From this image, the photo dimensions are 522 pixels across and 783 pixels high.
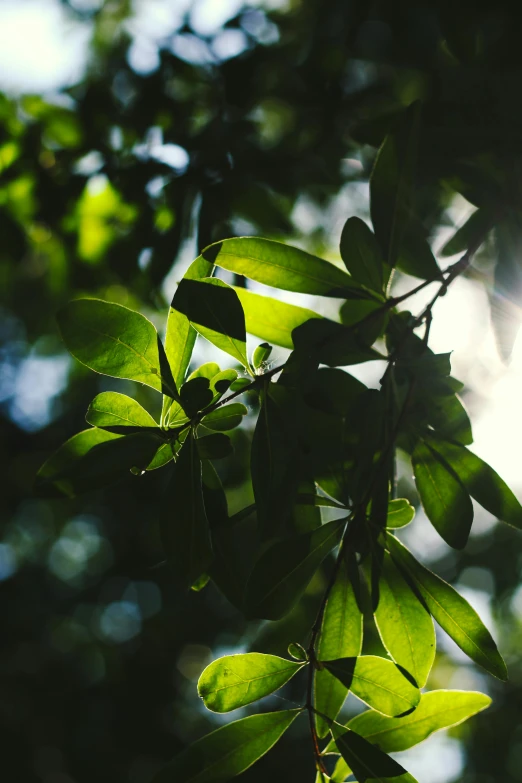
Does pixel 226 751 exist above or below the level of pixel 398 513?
below

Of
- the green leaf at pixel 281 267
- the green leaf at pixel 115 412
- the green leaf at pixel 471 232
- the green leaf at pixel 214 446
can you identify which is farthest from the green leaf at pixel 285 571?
the green leaf at pixel 471 232

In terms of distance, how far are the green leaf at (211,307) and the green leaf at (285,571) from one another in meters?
0.31

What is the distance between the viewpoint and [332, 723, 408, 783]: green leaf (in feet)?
2.69

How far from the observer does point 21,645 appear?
6.98 metres

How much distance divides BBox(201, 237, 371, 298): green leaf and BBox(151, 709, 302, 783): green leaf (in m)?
0.65

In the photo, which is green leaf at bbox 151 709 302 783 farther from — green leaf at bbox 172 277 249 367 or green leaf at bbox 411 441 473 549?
green leaf at bbox 172 277 249 367

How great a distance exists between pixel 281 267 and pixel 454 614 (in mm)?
586

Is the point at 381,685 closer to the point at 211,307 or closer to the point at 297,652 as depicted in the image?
the point at 297,652

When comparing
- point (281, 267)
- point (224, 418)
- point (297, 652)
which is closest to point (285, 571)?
point (297, 652)

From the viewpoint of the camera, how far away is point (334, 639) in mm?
913

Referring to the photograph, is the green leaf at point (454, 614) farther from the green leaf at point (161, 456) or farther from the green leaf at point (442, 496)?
the green leaf at point (161, 456)

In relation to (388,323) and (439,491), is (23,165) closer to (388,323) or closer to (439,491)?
(388,323)

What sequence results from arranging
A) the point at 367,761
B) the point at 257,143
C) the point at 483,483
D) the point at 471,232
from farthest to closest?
the point at 257,143 → the point at 471,232 → the point at 483,483 → the point at 367,761

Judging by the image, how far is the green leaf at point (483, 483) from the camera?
3.00 feet
